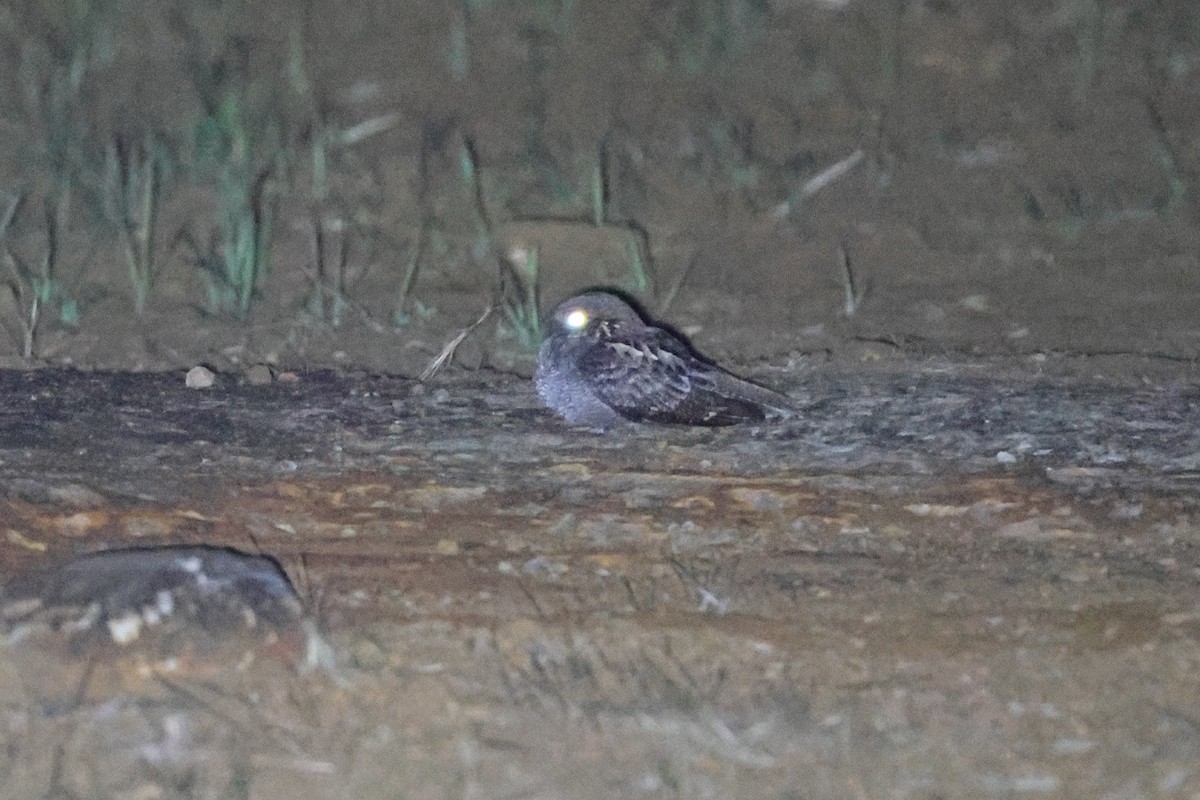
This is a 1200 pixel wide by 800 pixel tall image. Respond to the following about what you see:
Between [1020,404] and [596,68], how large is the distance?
2.35 meters

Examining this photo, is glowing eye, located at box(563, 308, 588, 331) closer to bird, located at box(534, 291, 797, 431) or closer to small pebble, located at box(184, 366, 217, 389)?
bird, located at box(534, 291, 797, 431)

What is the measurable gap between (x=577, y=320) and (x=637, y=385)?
0.37 meters

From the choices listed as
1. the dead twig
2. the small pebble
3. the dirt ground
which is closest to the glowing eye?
the dirt ground

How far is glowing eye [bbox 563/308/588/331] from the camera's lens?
4.01 m

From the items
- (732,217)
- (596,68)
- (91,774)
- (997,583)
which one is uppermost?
(596,68)

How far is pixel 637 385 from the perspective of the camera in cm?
375

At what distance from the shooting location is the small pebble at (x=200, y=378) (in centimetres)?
400

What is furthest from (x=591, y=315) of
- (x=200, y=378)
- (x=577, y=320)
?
(x=200, y=378)

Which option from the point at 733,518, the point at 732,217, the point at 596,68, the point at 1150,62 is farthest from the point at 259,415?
the point at 1150,62

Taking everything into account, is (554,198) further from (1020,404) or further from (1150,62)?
(1150,62)

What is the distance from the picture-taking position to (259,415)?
3805mm

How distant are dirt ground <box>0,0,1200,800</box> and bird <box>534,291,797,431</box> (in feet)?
0.28

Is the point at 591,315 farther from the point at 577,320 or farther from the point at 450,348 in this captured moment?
the point at 450,348

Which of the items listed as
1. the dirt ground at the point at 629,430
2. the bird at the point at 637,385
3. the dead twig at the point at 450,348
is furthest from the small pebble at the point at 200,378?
the bird at the point at 637,385
